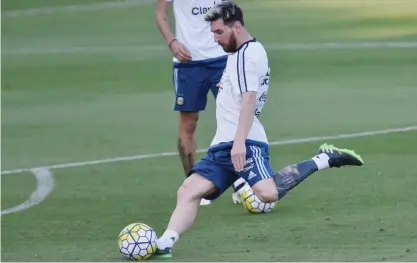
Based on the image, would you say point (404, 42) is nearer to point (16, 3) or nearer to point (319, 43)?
A: point (319, 43)

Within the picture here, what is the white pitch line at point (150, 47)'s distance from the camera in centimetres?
2500

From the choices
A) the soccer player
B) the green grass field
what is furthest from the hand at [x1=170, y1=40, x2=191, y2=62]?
the soccer player

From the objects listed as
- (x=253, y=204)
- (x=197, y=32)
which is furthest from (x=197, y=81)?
(x=253, y=204)

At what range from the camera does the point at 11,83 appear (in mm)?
22125

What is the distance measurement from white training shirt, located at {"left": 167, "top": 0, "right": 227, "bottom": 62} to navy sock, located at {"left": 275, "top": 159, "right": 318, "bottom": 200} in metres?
2.53

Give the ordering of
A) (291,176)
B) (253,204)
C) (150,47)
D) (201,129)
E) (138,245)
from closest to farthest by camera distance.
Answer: (138,245)
(291,176)
(253,204)
(201,129)
(150,47)

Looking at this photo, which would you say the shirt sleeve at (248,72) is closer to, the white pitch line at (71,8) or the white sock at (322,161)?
the white sock at (322,161)

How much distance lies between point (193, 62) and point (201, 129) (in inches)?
170

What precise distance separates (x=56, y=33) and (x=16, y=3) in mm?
6338

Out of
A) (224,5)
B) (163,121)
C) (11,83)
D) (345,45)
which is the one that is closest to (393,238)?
(224,5)

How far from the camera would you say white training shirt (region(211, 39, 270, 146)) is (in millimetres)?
9484

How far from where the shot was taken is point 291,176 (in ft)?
32.3

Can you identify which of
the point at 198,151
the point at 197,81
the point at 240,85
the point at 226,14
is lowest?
the point at 198,151

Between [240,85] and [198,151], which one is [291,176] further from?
[198,151]
